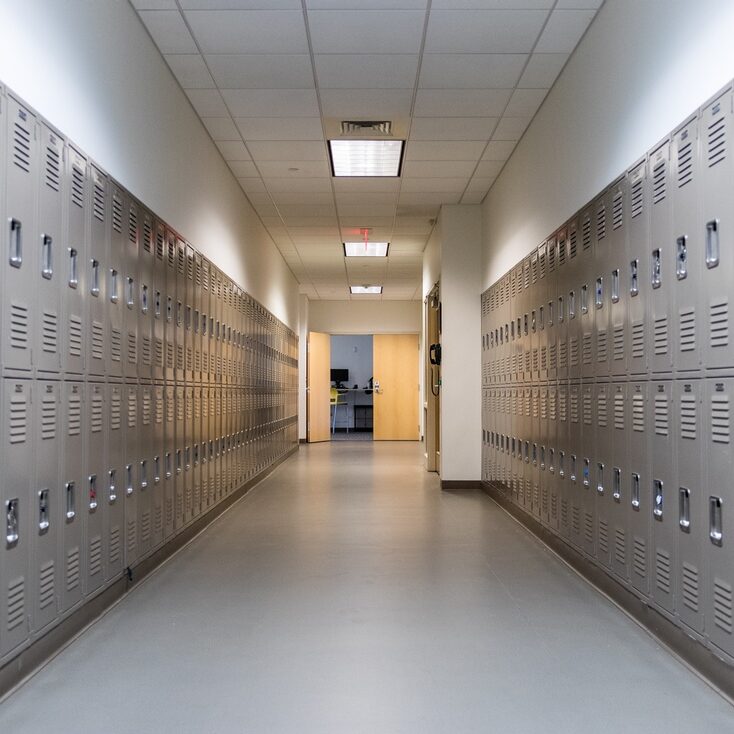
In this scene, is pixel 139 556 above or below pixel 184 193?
below

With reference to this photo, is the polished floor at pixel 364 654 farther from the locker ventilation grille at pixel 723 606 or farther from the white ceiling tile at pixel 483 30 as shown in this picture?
the white ceiling tile at pixel 483 30

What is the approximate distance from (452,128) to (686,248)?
3.42m

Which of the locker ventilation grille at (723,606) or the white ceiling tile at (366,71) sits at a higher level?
the white ceiling tile at (366,71)

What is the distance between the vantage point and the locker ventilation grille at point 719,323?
2584mm

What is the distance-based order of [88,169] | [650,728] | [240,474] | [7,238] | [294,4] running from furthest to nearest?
[240,474] → [294,4] → [88,169] → [7,238] → [650,728]

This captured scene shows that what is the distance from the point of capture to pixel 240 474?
7648mm

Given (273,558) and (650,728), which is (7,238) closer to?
(650,728)

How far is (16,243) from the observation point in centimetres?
260

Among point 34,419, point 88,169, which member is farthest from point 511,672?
point 88,169

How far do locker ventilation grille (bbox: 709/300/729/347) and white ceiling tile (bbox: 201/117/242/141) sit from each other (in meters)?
4.12

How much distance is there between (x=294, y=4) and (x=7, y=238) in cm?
227

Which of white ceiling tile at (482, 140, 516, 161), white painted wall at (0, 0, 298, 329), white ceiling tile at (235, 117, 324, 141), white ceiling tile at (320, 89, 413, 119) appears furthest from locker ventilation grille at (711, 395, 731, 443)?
white ceiling tile at (482, 140, 516, 161)

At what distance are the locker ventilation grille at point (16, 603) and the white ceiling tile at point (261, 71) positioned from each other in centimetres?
333

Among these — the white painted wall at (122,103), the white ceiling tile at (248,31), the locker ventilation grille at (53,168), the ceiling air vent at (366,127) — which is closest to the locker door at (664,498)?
the locker ventilation grille at (53,168)
